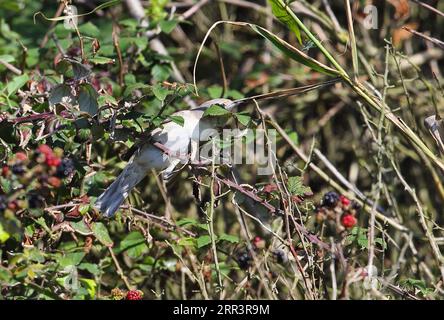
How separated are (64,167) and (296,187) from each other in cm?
73

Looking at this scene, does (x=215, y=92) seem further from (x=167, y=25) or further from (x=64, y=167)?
(x=64, y=167)

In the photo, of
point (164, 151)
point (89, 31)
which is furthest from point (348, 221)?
point (89, 31)

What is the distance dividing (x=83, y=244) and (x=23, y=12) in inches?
73.9

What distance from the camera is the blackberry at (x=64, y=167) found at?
1777 millimetres

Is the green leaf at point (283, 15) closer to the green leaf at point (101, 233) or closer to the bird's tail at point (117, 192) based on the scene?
the bird's tail at point (117, 192)

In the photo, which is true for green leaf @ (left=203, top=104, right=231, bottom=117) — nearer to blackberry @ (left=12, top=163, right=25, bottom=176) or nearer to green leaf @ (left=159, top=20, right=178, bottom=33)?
blackberry @ (left=12, top=163, right=25, bottom=176)

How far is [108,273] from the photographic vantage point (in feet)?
9.30

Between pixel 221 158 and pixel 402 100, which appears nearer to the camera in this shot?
pixel 221 158

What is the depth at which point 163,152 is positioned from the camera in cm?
249

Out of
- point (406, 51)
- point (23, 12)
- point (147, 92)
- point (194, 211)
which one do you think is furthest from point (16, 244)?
point (406, 51)

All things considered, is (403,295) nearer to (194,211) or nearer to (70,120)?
(70,120)

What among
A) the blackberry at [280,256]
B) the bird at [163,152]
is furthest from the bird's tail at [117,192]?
the blackberry at [280,256]
